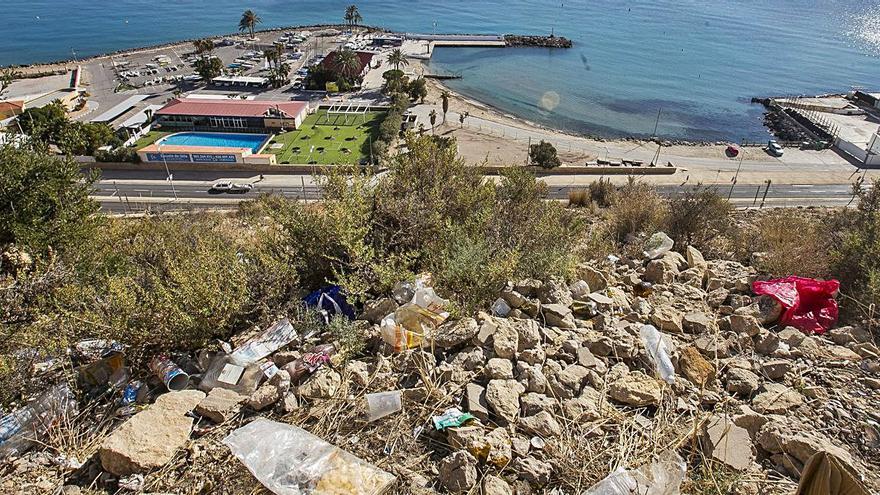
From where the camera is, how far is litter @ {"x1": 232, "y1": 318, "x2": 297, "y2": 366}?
4.94m

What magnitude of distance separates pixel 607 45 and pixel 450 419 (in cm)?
9132

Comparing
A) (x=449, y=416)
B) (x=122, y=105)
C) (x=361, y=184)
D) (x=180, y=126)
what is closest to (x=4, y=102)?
(x=122, y=105)

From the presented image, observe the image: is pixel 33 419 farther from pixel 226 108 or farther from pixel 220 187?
pixel 226 108


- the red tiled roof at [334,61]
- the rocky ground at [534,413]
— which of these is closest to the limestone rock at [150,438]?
the rocky ground at [534,413]

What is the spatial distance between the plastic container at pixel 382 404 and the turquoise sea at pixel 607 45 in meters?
48.7

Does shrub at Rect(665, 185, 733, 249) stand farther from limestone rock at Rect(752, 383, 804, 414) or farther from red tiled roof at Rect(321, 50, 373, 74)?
red tiled roof at Rect(321, 50, 373, 74)

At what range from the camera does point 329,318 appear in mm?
5742

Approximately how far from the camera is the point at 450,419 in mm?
4035

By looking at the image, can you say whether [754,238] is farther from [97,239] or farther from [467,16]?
[467,16]

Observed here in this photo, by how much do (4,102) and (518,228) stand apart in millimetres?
58239

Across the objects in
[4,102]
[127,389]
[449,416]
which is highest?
[449,416]

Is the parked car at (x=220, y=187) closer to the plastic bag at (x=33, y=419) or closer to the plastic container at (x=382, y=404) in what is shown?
the plastic bag at (x=33, y=419)

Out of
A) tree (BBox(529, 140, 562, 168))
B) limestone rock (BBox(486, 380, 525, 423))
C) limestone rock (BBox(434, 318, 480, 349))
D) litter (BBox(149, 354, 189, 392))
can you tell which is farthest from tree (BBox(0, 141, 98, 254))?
tree (BBox(529, 140, 562, 168))

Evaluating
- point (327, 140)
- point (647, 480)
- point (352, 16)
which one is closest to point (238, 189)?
point (327, 140)
